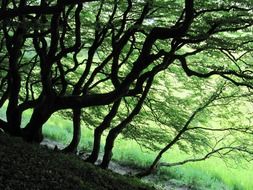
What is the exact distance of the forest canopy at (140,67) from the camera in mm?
7395

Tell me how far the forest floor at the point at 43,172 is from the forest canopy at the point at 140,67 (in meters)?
0.90

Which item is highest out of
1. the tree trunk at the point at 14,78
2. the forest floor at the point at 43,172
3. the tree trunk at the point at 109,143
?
the tree trunk at the point at 14,78

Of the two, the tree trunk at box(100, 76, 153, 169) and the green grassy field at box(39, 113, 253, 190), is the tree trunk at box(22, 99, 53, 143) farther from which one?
the green grassy field at box(39, 113, 253, 190)

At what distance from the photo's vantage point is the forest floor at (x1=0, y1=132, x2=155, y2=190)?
644 centimetres

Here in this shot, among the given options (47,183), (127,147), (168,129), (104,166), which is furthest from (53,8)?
(127,147)

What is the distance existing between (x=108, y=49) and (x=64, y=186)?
5755 mm

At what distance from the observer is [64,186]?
679cm

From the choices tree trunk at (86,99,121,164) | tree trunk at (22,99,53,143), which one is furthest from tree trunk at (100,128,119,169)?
tree trunk at (22,99,53,143)

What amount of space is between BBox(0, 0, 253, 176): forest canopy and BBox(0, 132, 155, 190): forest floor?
901 mm

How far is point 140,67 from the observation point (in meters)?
7.37

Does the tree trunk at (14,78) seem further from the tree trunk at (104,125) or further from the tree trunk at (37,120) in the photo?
the tree trunk at (104,125)

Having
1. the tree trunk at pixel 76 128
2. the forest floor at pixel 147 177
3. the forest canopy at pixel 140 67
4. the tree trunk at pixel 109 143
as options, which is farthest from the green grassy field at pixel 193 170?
the tree trunk at pixel 109 143

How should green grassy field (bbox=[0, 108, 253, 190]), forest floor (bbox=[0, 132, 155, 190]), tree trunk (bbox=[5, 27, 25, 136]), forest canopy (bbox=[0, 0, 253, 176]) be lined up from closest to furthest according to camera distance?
forest floor (bbox=[0, 132, 155, 190]), forest canopy (bbox=[0, 0, 253, 176]), tree trunk (bbox=[5, 27, 25, 136]), green grassy field (bbox=[0, 108, 253, 190])

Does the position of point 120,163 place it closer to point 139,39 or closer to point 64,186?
point 139,39
